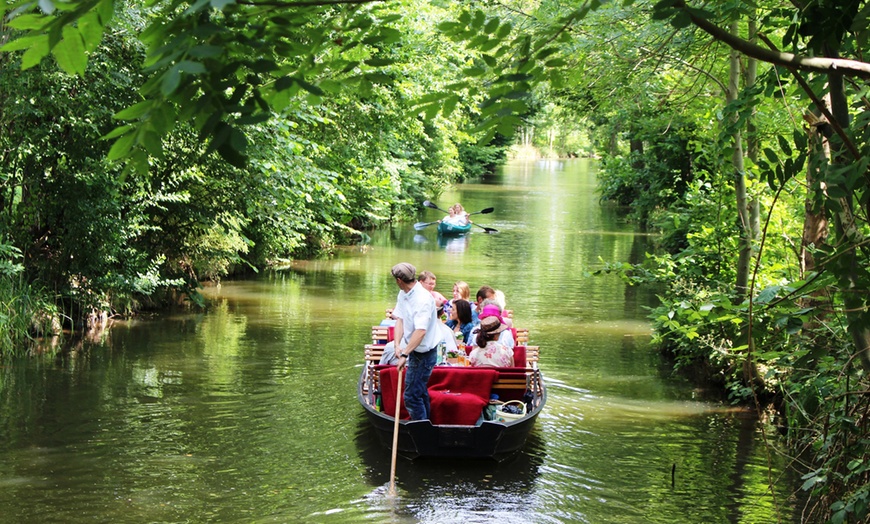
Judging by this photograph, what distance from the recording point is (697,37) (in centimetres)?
955

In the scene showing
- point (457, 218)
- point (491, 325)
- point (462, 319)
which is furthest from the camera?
point (457, 218)

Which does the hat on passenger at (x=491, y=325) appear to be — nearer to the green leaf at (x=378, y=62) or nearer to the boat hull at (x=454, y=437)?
the boat hull at (x=454, y=437)

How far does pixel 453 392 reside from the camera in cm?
895

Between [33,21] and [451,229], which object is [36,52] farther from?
[451,229]

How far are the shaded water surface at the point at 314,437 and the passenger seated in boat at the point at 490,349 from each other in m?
0.92

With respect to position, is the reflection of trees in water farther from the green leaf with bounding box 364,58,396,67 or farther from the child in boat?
the child in boat

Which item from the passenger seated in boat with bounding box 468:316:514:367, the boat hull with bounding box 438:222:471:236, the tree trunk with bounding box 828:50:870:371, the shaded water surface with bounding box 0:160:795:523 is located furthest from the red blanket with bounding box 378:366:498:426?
the boat hull with bounding box 438:222:471:236

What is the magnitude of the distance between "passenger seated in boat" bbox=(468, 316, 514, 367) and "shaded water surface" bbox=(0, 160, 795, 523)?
36.2 inches

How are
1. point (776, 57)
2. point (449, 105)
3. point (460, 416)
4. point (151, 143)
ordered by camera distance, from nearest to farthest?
point (151, 143)
point (776, 57)
point (449, 105)
point (460, 416)

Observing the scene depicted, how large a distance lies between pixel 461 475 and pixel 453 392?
795 mm

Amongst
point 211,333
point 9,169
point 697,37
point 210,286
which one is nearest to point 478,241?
point 210,286

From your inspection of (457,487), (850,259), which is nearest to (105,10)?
(850,259)

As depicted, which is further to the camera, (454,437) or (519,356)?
(519,356)

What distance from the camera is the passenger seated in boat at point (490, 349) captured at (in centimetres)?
948
